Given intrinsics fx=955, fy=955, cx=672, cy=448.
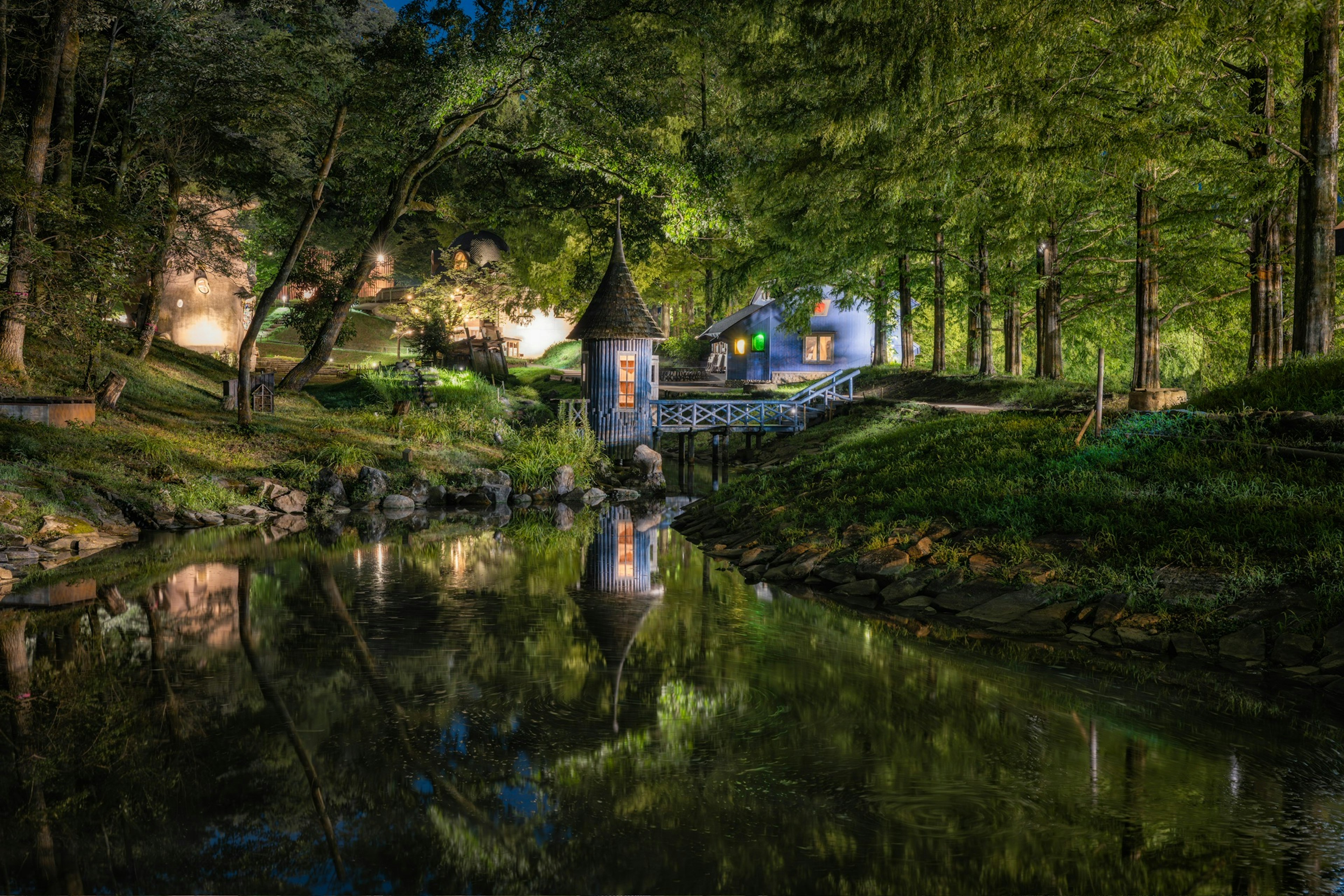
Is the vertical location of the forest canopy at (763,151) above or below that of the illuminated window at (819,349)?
above

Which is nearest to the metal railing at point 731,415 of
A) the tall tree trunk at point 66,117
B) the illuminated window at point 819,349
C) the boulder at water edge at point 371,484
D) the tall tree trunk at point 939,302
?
the tall tree trunk at point 939,302

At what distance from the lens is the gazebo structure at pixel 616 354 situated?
2920 cm

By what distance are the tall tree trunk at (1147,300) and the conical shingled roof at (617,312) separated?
44.1 ft

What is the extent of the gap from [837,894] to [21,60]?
24886 millimetres

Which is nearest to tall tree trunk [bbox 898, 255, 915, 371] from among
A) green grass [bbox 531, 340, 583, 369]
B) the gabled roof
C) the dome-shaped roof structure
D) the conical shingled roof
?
the gabled roof

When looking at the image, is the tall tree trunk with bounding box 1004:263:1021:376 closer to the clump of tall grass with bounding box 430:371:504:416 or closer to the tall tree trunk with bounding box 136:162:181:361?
the clump of tall grass with bounding box 430:371:504:416

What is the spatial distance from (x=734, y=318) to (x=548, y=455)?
25107mm

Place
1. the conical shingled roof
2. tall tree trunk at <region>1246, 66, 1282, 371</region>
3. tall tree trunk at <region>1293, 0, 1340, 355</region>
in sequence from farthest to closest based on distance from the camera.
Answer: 1. the conical shingled roof
2. tall tree trunk at <region>1246, 66, 1282, 371</region>
3. tall tree trunk at <region>1293, 0, 1340, 355</region>

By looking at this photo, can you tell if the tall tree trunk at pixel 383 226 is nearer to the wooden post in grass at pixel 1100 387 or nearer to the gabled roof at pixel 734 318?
the wooden post in grass at pixel 1100 387

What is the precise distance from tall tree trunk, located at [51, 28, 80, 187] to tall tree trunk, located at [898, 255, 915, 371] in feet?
89.5

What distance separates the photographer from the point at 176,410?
2362 centimetres

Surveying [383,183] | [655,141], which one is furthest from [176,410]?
[655,141]

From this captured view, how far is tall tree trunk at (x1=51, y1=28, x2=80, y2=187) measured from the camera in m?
20.7

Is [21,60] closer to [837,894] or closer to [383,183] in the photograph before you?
[383,183]
